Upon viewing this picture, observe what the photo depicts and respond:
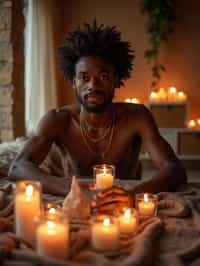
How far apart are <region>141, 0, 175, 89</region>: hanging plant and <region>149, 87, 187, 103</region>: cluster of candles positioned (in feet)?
0.92

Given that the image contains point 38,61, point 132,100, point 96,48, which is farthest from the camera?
point 132,100

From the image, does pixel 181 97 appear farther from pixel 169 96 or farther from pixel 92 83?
pixel 92 83

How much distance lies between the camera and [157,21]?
4727 millimetres

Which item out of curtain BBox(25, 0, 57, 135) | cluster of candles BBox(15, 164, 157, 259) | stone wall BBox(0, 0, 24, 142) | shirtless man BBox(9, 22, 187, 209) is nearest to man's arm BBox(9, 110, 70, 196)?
shirtless man BBox(9, 22, 187, 209)

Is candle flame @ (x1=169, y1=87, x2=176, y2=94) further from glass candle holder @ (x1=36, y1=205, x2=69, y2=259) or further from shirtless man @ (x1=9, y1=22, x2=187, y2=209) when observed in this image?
glass candle holder @ (x1=36, y1=205, x2=69, y2=259)

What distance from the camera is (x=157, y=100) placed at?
4.70 metres

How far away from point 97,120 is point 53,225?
112cm

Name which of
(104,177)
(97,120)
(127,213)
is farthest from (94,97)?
(127,213)

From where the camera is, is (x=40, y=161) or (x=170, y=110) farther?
(x=170, y=110)

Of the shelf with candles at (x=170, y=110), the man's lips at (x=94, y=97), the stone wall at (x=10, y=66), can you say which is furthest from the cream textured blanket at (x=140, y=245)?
the shelf with candles at (x=170, y=110)

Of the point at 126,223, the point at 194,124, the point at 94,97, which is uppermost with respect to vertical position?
the point at 94,97

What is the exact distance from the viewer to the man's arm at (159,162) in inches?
57.6

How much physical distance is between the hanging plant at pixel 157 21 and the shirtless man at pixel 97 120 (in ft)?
9.67

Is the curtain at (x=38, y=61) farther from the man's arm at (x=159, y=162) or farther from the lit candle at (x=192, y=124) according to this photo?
the man's arm at (x=159, y=162)
